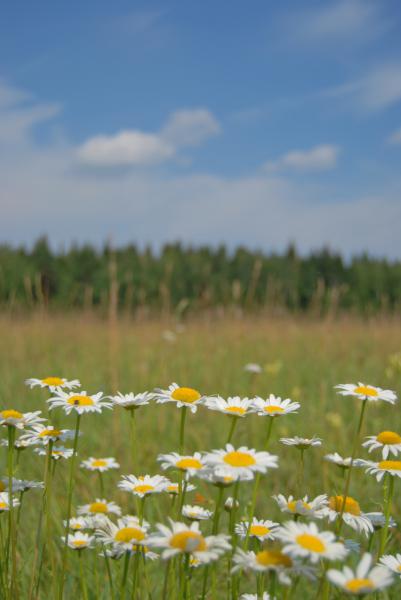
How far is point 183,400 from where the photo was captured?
1.04 m

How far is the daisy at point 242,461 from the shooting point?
0.80m

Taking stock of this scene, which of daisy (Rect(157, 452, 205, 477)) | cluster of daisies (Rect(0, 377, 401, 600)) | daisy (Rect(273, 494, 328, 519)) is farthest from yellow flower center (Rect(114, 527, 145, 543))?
daisy (Rect(273, 494, 328, 519))

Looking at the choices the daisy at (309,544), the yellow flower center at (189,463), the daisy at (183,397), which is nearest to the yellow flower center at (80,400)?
the daisy at (183,397)

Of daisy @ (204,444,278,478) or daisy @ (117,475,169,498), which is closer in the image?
daisy @ (204,444,278,478)

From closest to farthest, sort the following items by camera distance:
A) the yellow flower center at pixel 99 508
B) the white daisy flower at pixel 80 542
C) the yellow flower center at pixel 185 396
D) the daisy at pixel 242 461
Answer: the daisy at pixel 242 461 → the yellow flower center at pixel 185 396 → the white daisy flower at pixel 80 542 → the yellow flower center at pixel 99 508

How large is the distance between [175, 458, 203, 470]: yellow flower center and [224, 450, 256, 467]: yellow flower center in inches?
3.0

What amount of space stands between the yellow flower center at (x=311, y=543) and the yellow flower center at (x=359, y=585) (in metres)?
0.06

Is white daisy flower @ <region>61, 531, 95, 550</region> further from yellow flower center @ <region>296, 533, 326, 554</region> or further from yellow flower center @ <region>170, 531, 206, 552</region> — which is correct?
yellow flower center @ <region>296, 533, 326, 554</region>

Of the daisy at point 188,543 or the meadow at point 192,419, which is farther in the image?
the meadow at point 192,419

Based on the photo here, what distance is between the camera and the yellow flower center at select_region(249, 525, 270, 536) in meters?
1.05

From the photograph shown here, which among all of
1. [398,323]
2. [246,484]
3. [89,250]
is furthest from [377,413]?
[89,250]

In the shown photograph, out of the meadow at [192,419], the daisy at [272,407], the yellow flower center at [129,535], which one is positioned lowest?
the meadow at [192,419]

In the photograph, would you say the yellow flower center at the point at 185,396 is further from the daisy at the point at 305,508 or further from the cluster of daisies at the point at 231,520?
the daisy at the point at 305,508

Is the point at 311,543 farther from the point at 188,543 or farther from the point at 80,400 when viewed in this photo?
the point at 80,400
